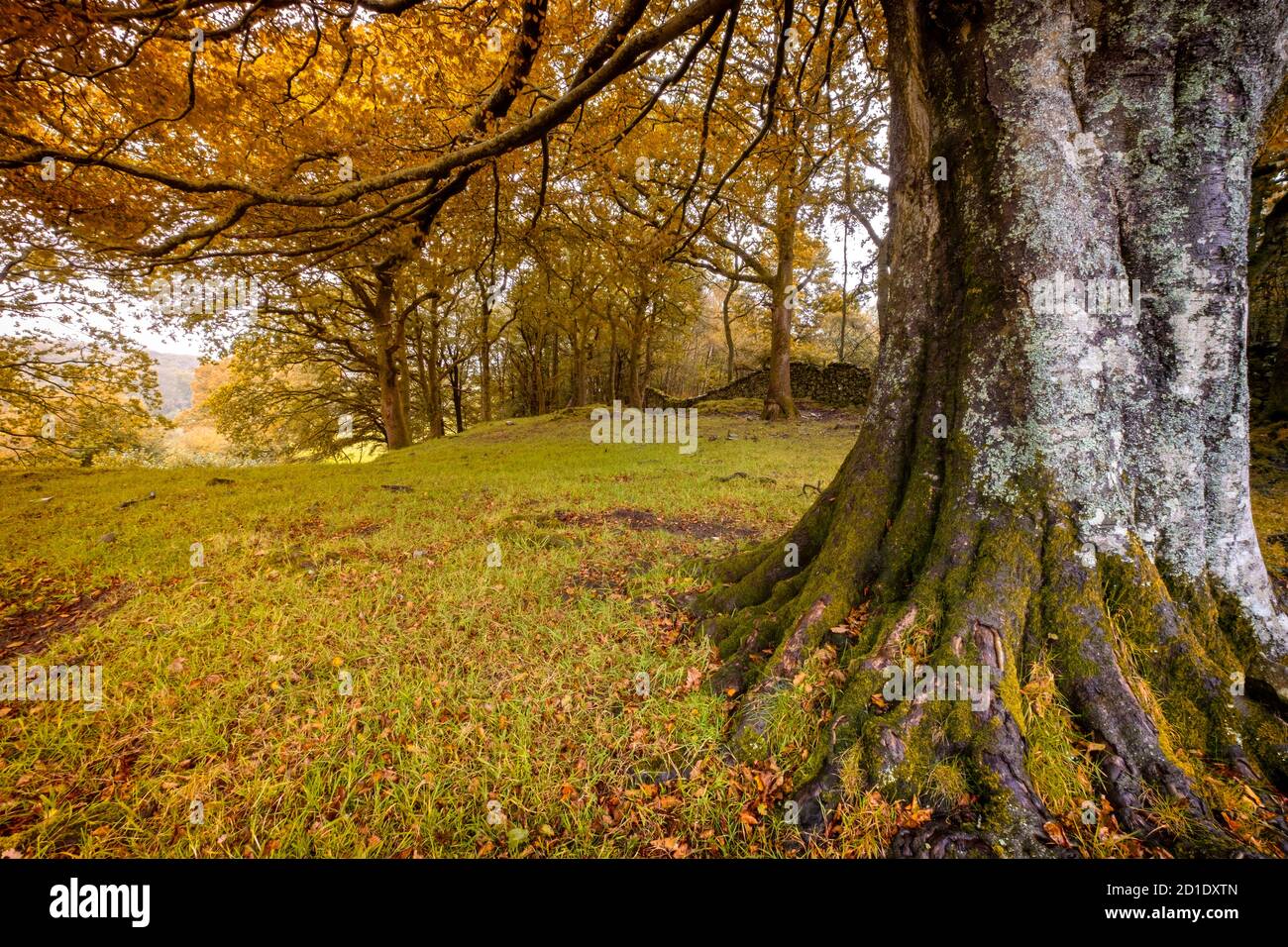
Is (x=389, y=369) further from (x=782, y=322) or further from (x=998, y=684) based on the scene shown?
(x=998, y=684)

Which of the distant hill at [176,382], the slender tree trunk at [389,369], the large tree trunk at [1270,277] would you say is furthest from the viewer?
the distant hill at [176,382]

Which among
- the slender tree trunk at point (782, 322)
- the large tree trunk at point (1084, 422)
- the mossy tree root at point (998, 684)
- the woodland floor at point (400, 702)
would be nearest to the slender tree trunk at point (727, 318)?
the slender tree trunk at point (782, 322)

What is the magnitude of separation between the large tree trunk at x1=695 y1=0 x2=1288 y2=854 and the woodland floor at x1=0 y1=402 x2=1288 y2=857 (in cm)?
30

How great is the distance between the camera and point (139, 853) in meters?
1.78

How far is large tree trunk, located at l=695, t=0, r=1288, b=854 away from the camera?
204 cm

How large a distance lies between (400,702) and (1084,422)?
3.76 meters

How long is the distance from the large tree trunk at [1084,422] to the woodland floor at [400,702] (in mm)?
302

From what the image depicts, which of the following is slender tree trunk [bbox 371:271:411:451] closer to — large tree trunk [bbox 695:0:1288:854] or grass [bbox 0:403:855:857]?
grass [bbox 0:403:855:857]

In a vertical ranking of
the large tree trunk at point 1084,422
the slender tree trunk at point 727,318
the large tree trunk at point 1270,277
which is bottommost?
the large tree trunk at point 1084,422

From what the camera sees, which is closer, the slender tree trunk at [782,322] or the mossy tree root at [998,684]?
the mossy tree root at [998,684]

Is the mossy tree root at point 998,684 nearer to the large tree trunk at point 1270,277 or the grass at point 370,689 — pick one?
the grass at point 370,689

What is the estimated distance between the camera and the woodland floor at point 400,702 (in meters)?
1.83

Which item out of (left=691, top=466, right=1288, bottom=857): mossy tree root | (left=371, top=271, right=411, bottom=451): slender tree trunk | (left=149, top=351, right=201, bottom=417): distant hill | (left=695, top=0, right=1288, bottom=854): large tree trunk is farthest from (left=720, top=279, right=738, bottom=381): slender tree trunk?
(left=149, top=351, right=201, bottom=417): distant hill
